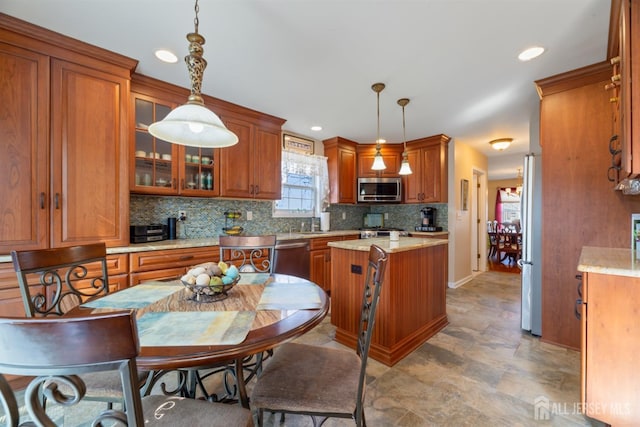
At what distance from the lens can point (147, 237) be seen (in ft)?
7.91

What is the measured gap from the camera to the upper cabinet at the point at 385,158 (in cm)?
465

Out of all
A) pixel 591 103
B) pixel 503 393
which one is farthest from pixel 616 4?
pixel 503 393

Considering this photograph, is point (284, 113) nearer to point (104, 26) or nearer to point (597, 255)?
point (104, 26)

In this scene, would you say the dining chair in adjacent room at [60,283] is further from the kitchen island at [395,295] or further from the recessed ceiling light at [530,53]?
the recessed ceiling light at [530,53]

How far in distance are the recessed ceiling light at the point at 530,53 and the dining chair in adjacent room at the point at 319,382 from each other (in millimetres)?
2065

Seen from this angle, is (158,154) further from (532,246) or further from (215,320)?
(532,246)

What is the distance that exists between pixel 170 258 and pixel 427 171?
153 inches

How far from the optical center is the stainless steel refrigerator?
8.29 ft

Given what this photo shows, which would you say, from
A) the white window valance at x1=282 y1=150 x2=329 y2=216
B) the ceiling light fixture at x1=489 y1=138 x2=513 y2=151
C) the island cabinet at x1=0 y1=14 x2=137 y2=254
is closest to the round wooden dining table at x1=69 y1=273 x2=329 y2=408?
the island cabinet at x1=0 y1=14 x2=137 y2=254

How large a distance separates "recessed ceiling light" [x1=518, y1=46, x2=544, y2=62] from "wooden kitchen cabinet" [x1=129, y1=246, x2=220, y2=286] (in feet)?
10.2

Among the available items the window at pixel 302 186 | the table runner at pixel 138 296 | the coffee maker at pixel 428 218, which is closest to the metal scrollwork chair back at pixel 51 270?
the table runner at pixel 138 296

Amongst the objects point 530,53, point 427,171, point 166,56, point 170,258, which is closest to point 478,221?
point 427,171

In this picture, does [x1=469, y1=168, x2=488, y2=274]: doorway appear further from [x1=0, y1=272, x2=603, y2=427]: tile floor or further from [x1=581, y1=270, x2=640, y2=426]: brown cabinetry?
[x1=581, y1=270, x2=640, y2=426]: brown cabinetry

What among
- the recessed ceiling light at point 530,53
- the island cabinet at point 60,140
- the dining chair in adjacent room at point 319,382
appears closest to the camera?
the dining chair in adjacent room at point 319,382
